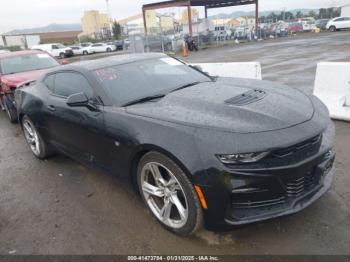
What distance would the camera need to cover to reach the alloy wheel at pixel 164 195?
2.70 meters

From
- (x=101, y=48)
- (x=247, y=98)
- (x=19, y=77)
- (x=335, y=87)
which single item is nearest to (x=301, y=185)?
(x=247, y=98)

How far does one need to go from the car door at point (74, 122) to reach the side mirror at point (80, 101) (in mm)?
44

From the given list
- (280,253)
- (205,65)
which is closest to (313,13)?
(205,65)

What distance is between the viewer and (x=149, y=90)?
11.3ft

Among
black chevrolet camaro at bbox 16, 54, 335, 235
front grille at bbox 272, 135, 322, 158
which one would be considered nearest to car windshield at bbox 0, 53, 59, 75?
black chevrolet camaro at bbox 16, 54, 335, 235

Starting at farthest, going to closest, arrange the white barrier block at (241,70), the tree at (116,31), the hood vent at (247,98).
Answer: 1. the tree at (116,31)
2. the white barrier block at (241,70)
3. the hood vent at (247,98)

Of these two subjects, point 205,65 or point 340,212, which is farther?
point 205,65

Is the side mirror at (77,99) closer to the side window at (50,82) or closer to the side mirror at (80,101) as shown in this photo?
the side mirror at (80,101)

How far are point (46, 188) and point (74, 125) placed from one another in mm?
1035

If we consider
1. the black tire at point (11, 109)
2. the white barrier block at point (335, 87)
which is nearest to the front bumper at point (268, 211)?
the white barrier block at point (335, 87)

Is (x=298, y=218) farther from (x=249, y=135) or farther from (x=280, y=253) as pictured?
(x=249, y=135)

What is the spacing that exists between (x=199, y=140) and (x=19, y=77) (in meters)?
6.40

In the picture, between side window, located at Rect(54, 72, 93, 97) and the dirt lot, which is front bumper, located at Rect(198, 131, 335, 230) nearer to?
the dirt lot

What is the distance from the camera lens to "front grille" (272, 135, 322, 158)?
7.62 ft
